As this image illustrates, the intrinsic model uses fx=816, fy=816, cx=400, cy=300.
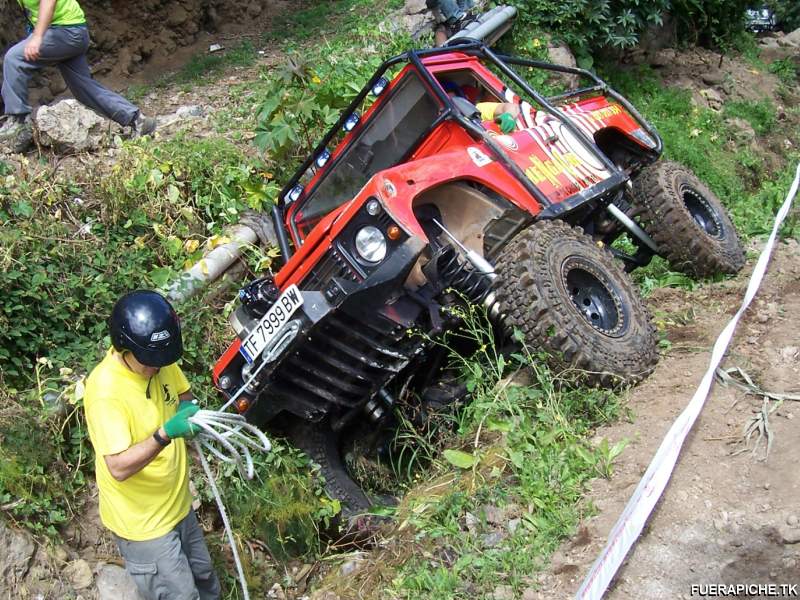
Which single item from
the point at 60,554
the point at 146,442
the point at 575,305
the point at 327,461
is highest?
the point at 575,305

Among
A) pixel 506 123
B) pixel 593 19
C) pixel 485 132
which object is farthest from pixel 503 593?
pixel 593 19

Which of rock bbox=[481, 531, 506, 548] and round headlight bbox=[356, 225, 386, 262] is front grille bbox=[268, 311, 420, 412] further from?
rock bbox=[481, 531, 506, 548]

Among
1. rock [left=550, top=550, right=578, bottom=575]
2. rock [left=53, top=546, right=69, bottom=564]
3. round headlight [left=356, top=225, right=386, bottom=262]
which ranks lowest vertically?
rock [left=53, top=546, right=69, bottom=564]

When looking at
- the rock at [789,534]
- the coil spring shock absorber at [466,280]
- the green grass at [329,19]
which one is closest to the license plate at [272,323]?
the coil spring shock absorber at [466,280]

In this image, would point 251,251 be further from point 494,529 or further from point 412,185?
point 494,529

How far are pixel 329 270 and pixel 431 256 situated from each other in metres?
0.54

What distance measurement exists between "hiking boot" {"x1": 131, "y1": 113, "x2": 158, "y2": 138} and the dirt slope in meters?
4.81

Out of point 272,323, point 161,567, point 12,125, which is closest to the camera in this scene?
point 161,567

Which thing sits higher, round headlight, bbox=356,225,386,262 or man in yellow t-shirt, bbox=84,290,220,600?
round headlight, bbox=356,225,386,262

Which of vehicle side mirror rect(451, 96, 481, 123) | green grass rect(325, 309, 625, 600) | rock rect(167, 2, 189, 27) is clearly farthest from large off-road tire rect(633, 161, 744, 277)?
rock rect(167, 2, 189, 27)

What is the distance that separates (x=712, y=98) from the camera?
36.2 feet

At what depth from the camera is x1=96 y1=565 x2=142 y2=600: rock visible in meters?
4.34

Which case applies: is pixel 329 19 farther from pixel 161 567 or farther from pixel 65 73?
pixel 161 567

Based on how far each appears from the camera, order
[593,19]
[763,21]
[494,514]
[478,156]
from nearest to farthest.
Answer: [494,514] < [478,156] < [593,19] < [763,21]
